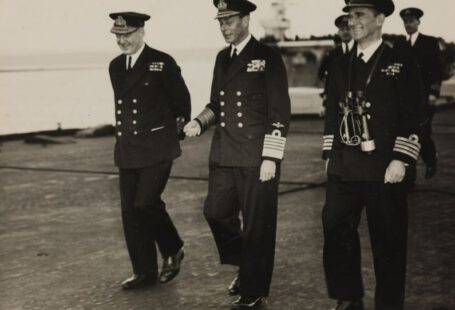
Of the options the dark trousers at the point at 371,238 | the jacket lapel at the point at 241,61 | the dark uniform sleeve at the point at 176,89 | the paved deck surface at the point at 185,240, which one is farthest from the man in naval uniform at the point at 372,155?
the dark uniform sleeve at the point at 176,89

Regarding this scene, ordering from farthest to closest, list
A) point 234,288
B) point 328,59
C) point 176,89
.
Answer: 1. point 328,59
2. point 176,89
3. point 234,288

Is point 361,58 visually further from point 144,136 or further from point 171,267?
point 171,267

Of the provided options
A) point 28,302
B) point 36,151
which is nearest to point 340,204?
point 28,302

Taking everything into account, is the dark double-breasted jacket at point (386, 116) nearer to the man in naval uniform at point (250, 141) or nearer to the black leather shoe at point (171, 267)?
the man in naval uniform at point (250, 141)

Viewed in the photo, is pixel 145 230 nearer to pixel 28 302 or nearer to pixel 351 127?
pixel 28 302

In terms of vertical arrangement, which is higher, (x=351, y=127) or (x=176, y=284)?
(x=351, y=127)

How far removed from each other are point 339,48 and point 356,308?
619cm

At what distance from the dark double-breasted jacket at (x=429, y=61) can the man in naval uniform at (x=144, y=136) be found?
14.8ft

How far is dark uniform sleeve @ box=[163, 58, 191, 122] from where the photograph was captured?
19.3 ft

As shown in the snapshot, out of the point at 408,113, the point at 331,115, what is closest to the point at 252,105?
the point at 331,115

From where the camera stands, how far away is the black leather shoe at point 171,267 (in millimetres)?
5906

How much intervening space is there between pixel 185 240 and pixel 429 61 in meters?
4.02

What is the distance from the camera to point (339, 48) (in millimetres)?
10672

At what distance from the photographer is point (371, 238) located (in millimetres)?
4844
